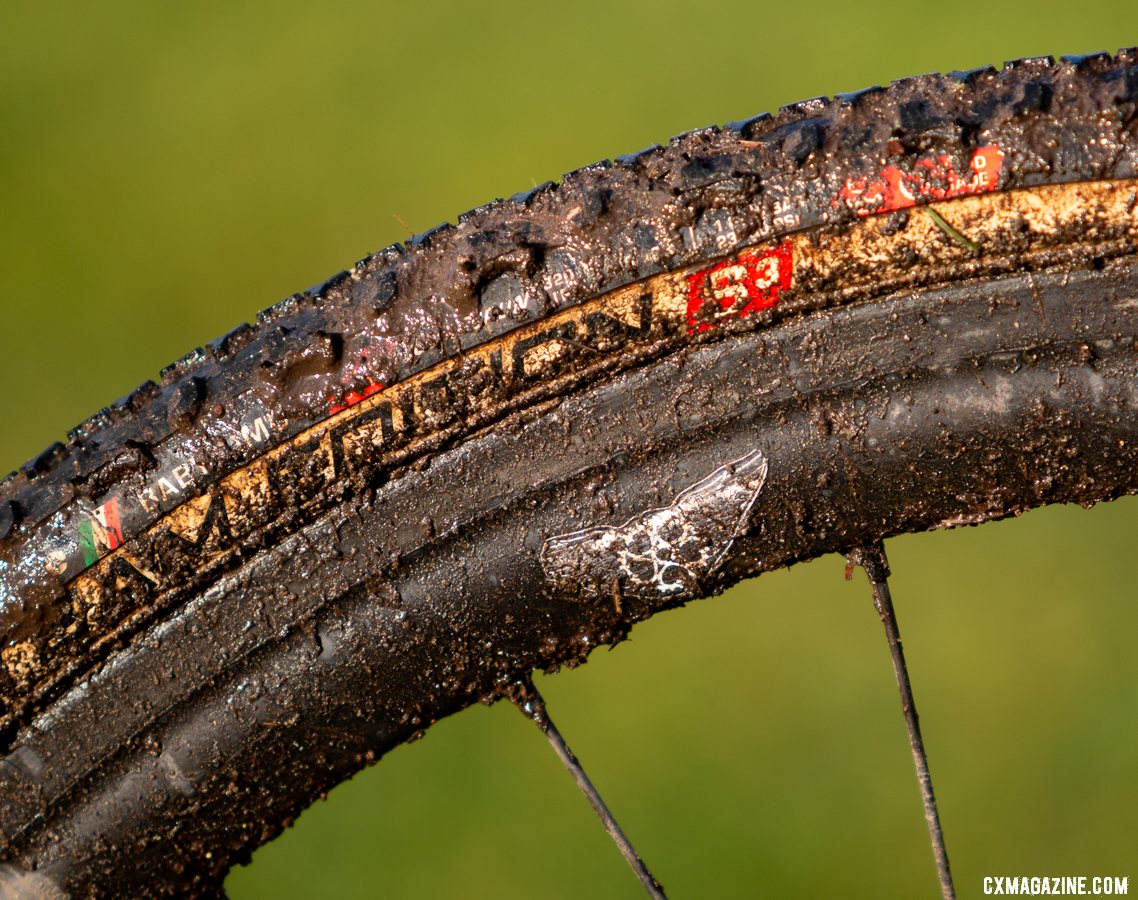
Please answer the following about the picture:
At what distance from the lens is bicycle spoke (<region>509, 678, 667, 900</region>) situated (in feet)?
1.32

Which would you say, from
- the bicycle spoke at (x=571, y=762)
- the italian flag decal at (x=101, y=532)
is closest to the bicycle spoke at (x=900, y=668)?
the bicycle spoke at (x=571, y=762)

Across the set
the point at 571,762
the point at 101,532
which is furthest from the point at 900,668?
the point at 101,532

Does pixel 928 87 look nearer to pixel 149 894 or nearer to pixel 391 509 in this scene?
pixel 391 509

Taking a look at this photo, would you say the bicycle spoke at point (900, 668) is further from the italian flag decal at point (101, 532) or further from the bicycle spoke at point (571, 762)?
the italian flag decal at point (101, 532)

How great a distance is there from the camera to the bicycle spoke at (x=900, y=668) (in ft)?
1.28

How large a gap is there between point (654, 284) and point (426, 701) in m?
0.15

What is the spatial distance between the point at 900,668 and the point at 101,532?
26 cm

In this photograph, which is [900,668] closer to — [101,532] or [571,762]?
[571,762]

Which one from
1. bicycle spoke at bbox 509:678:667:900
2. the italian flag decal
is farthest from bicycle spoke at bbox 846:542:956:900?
the italian flag decal

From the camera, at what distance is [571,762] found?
428mm

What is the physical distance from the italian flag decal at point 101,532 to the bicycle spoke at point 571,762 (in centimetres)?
13

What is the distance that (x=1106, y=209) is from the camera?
34 cm

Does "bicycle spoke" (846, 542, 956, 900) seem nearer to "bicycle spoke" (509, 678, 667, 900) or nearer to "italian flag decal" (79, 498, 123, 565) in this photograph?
"bicycle spoke" (509, 678, 667, 900)

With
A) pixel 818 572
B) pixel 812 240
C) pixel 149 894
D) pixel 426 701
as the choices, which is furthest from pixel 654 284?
pixel 818 572
